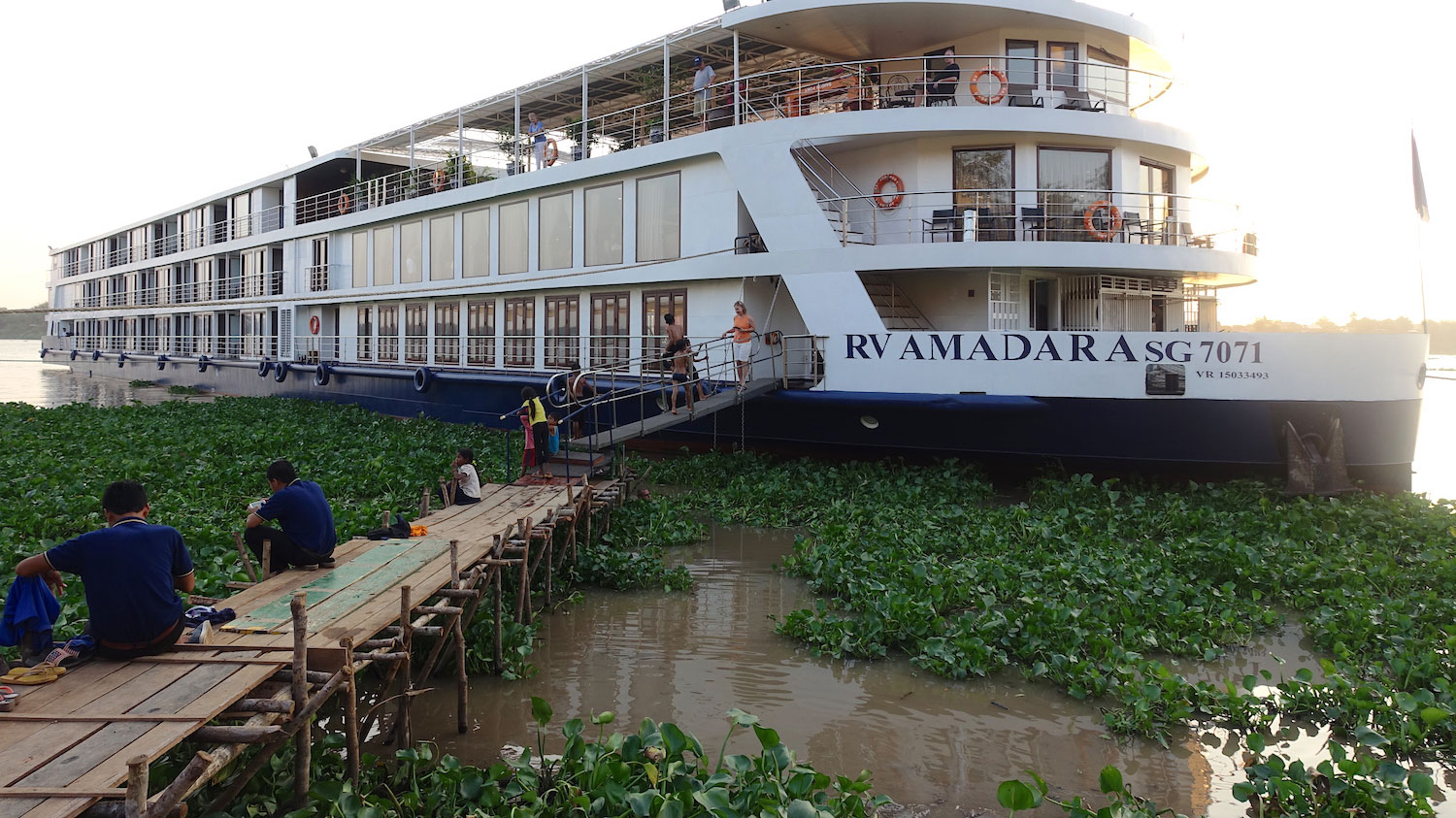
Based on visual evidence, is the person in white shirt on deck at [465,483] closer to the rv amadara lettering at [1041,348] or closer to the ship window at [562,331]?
the rv amadara lettering at [1041,348]

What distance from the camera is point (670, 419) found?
11.9m

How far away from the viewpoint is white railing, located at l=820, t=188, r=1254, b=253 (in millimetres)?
12336

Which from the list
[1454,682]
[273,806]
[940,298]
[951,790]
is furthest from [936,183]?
[273,806]

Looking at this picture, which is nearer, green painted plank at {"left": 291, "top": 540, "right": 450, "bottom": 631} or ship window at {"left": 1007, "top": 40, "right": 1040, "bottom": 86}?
green painted plank at {"left": 291, "top": 540, "right": 450, "bottom": 631}

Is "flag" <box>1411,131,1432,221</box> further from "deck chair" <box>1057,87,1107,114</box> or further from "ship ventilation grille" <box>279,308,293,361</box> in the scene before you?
"ship ventilation grille" <box>279,308,293,361</box>

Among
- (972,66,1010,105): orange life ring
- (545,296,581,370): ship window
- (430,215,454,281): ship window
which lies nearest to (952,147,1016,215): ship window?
(972,66,1010,105): orange life ring

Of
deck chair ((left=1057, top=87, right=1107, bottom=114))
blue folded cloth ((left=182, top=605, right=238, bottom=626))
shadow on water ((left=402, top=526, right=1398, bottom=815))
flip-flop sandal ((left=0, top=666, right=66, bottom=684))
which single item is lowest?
shadow on water ((left=402, top=526, right=1398, bottom=815))

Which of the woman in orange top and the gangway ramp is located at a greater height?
the woman in orange top

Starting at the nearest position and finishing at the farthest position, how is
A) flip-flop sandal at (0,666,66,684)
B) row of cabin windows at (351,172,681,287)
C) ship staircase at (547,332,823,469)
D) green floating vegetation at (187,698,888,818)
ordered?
flip-flop sandal at (0,666,66,684)
green floating vegetation at (187,698,888,818)
ship staircase at (547,332,823,469)
row of cabin windows at (351,172,681,287)

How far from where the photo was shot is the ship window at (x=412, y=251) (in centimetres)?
2094

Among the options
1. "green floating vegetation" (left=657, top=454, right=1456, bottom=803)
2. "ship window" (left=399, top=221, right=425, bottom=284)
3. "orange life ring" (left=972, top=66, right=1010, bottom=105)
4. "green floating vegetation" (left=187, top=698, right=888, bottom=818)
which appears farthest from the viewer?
"ship window" (left=399, top=221, right=425, bottom=284)

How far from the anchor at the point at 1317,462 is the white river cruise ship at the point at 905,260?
0.08m

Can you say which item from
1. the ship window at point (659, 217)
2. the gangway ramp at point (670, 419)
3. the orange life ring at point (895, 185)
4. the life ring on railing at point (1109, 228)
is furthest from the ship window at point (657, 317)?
the life ring on railing at point (1109, 228)

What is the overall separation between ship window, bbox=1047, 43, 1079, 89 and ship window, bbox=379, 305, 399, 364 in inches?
588
